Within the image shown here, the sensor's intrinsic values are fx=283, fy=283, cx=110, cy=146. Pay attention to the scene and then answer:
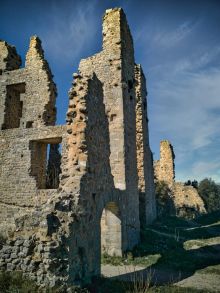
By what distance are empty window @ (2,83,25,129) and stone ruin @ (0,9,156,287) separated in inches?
2.1

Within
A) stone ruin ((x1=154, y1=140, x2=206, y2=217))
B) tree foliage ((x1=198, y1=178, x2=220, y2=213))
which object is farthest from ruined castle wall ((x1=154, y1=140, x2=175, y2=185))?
tree foliage ((x1=198, y1=178, x2=220, y2=213))

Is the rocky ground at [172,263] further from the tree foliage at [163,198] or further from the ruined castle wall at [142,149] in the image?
the tree foliage at [163,198]

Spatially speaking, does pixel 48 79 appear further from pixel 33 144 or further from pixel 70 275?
pixel 70 275

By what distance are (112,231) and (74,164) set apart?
13.8ft

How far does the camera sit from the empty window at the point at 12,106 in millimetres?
14266

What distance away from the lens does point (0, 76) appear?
1463cm

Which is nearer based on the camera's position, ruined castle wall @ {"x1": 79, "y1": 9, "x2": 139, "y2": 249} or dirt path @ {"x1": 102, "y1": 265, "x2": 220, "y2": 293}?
dirt path @ {"x1": 102, "y1": 265, "x2": 220, "y2": 293}

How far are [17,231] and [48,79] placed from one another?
9.42 m

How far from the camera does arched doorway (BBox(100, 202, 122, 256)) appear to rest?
10704mm

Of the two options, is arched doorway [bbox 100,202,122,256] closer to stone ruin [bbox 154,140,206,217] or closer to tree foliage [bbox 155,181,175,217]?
tree foliage [bbox 155,181,175,217]

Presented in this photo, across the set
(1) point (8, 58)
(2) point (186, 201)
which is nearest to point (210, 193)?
(2) point (186, 201)

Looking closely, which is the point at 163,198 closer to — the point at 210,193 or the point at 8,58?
the point at 210,193

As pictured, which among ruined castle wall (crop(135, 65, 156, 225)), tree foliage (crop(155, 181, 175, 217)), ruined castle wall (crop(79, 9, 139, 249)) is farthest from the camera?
tree foliage (crop(155, 181, 175, 217))

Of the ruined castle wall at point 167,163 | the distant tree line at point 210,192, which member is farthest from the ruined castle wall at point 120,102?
the distant tree line at point 210,192
